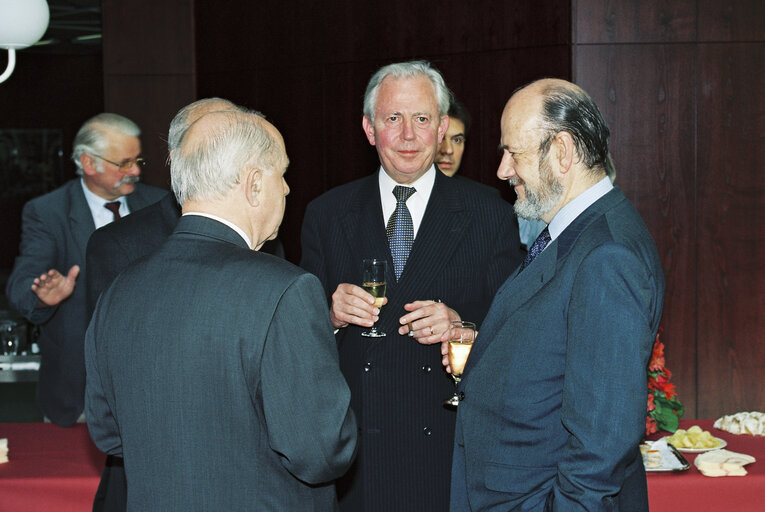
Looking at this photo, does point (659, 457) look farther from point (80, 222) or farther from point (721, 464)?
point (80, 222)

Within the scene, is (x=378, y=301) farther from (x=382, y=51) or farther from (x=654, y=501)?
(x=382, y=51)

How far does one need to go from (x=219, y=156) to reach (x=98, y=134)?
257 centimetres

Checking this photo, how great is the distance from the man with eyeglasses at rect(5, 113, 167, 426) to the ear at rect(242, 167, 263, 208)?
2.08 metres

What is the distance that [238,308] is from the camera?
1.53 metres

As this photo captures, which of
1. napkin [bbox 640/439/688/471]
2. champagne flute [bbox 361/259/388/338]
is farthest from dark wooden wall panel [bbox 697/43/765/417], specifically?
champagne flute [bbox 361/259/388/338]

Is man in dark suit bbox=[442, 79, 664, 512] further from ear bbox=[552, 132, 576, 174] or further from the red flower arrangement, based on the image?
the red flower arrangement

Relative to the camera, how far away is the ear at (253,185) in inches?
66.4

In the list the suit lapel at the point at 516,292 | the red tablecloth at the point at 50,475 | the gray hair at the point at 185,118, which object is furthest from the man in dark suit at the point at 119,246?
the suit lapel at the point at 516,292

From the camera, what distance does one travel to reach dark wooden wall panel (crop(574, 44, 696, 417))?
4.95m

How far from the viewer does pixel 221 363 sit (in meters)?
1.54

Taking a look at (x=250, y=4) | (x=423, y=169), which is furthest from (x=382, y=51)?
(x=423, y=169)

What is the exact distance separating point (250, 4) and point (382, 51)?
161 cm

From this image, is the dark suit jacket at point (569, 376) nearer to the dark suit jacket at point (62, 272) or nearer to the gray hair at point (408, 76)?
the gray hair at point (408, 76)

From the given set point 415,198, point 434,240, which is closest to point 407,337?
point 434,240
